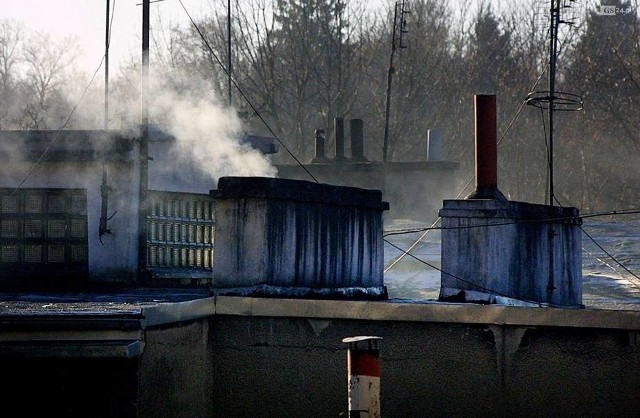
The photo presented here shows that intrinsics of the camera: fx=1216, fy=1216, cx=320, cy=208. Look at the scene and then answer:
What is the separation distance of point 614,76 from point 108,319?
51.2 m

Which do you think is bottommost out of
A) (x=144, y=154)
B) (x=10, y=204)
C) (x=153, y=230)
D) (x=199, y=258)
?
(x=199, y=258)

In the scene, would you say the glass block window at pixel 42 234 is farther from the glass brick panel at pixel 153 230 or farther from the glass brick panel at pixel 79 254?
the glass brick panel at pixel 153 230

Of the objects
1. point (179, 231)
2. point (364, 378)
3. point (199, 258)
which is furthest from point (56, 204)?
point (364, 378)

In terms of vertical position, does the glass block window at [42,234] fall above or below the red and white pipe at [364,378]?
above

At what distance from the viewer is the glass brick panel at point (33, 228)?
16594 mm

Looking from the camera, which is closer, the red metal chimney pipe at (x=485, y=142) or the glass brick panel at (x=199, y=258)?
the red metal chimney pipe at (x=485, y=142)

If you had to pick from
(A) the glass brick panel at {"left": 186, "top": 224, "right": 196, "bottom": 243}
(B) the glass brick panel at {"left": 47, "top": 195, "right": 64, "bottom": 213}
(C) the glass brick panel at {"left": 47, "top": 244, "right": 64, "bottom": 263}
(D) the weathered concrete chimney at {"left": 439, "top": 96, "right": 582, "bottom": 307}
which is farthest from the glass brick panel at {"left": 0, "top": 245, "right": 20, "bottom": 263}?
(D) the weathered concrete chimney at {"left": 439, "top": 96, "right": 582, "bottom": 307}

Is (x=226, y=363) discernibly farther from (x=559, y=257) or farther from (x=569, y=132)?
(x=569, y=132)

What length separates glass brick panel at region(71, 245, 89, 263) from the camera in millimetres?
16641

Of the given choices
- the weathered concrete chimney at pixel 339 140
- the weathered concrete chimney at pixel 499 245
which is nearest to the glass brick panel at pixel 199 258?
the weathered concrete chimney at pixel 499 245

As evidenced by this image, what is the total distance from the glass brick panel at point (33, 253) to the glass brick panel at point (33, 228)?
150mm

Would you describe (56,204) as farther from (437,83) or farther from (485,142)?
(437,83)

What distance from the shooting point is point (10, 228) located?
16688mm

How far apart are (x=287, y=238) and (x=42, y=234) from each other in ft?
16.5
